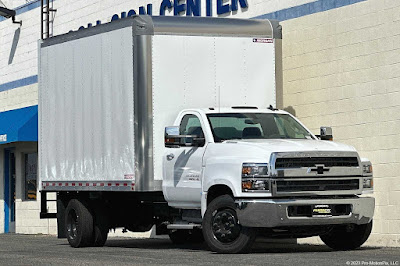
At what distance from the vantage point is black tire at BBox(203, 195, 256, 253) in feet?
46.9

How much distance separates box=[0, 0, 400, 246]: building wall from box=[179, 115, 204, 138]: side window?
3.48 m

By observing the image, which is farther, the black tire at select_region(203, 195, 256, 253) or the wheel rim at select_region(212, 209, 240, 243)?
the wheel rim at select_region(212, 209, 240, 243)

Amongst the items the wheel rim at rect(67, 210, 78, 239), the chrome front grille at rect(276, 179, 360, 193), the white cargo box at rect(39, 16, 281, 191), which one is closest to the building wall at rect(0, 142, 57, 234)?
the wheel rim at rect(67, 210, 78, 239)

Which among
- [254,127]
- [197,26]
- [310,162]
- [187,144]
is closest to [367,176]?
[310,162]

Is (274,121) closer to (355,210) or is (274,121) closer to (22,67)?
(355,210)

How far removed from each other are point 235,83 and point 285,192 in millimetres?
3226

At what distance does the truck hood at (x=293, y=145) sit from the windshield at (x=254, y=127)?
46 cm

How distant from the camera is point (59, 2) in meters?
27.1

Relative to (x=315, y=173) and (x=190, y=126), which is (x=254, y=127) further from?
(x=315, y=173)

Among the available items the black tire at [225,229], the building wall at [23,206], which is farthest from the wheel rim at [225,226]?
the building wall at [23,206]

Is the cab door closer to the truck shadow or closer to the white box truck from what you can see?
the white box truck

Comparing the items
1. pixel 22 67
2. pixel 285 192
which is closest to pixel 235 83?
pixel 285 192

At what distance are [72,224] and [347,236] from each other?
534cm

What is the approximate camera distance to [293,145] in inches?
568
